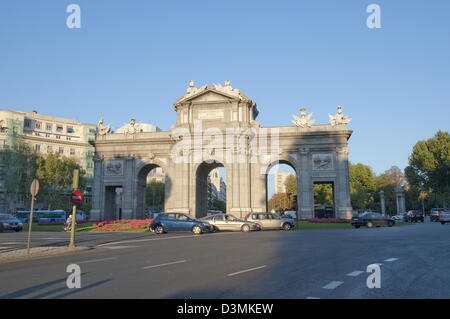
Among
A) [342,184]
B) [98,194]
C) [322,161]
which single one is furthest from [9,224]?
[342,184]

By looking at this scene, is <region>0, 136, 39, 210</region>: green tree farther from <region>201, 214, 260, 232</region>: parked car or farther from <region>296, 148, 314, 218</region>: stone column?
<region>201, 214, 260, 232</region>: parked car

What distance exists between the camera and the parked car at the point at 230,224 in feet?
102

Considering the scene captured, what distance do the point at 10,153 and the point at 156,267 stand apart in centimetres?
6767

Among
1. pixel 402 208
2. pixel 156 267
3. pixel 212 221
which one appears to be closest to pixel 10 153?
pixel 212 221

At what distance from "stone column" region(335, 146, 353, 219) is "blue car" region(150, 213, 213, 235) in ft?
74.1

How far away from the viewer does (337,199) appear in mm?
45531

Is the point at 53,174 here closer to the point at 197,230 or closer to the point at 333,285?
the point at 197,230

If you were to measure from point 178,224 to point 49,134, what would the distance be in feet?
234

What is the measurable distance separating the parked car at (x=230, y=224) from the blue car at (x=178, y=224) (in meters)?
2.94

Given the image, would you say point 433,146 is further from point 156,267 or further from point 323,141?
point 156,267

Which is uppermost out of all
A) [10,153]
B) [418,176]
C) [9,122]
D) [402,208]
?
[9,122]

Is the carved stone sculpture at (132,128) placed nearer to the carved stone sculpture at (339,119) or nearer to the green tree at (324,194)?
the carved stone sculpture at (339,119)

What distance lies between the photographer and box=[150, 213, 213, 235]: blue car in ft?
91.5

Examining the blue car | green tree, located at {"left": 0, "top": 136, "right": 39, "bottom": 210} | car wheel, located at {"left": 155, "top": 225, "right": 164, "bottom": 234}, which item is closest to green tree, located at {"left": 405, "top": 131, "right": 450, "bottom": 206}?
the blue car
